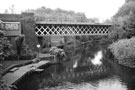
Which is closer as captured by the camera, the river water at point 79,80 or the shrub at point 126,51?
the river water at point 79,80

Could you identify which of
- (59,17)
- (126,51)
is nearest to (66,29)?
(59,17)

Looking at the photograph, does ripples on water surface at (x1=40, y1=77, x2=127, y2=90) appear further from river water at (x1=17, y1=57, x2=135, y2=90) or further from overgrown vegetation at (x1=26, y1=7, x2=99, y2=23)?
overgrown vegetation at (x1=26, y1=7, x2=99, y2=23)

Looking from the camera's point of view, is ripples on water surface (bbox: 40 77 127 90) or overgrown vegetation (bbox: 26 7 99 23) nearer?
ripples on water surface (bbox: 40 77 127 90)

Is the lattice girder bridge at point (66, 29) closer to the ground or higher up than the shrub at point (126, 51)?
higher up

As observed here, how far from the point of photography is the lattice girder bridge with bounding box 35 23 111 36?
31.9 m

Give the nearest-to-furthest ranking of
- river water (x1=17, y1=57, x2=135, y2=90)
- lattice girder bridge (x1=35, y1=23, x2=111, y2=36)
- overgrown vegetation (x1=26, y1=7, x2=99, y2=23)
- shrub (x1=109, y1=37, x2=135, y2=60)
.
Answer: river water (x1=17, y1=57, x2=135, y2=90)
shrub (x1=109, y1=37, x2=135, y2=60)
lattice girder bridge (x1=35, y1=23, x2=111, y2=36)
overgrown vegetation (x1=26, y1=7, x2=99, y2=23)

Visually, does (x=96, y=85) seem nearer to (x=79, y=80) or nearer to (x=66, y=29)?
(x=79, y=80)

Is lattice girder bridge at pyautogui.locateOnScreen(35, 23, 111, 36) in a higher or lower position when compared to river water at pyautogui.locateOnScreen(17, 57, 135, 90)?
higher

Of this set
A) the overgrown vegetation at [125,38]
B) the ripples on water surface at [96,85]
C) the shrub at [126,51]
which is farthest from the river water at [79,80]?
the shrub at [126,51]

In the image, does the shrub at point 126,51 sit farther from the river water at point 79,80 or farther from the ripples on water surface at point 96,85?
the ripples on water surface at point 96,85

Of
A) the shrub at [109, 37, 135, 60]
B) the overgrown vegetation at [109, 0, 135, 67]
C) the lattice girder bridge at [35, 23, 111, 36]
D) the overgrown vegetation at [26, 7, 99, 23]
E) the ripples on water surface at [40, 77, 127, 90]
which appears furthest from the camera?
the overgrown vegetation at [26, 7, 99, 23]

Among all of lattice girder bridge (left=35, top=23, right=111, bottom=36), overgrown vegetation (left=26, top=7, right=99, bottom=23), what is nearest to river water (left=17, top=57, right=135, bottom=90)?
lattice girder bridge (left=35, top=23, right=111, bottom=36)

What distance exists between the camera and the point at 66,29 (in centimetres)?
3306

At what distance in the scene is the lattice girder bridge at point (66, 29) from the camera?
31948 millimetres
